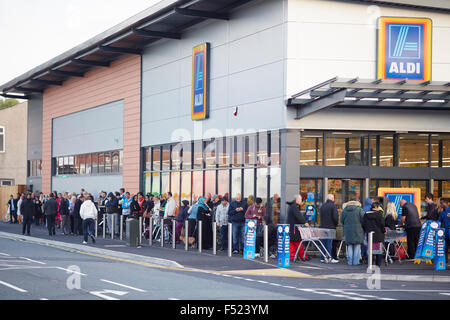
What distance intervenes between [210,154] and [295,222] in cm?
761

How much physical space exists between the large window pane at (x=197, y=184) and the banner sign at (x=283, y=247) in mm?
8600

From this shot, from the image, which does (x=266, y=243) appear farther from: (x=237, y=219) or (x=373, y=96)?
(x=373, y=96)

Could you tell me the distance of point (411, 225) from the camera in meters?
19.8

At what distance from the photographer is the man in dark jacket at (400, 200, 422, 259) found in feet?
64.7

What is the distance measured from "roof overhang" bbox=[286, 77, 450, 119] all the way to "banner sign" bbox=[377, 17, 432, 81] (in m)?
0.94

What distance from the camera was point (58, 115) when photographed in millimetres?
41938

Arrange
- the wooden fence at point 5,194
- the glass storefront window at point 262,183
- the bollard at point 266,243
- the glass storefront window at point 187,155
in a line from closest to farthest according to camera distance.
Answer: the bollard at point 266,243 → the glass storefront window at point 262,183 → the glass storefront window at point 187,155 → the wooden fence at point 5,194

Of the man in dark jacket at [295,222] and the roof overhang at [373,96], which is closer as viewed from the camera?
the roof overhang at [373,96]

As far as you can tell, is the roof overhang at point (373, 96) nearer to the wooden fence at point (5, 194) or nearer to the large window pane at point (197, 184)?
the large window pane at point (197, 184)

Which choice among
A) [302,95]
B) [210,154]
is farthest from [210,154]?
[302,95]

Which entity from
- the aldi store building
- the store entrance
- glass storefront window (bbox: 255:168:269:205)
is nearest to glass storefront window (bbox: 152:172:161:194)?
the aldi store building

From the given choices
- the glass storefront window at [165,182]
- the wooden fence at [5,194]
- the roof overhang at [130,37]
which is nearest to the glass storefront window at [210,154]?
the glass storefront window at [165,182]

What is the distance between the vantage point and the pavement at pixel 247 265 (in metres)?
16.5
